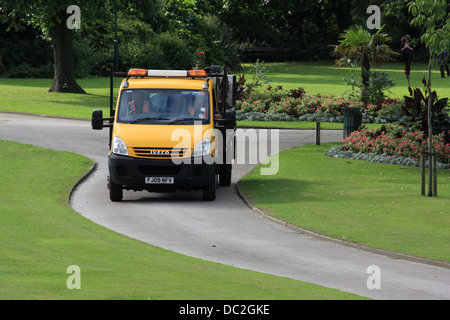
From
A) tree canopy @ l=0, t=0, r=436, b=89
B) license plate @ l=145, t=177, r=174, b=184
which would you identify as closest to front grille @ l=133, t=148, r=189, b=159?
license plate @ l=145, t=177, r=174, b=184

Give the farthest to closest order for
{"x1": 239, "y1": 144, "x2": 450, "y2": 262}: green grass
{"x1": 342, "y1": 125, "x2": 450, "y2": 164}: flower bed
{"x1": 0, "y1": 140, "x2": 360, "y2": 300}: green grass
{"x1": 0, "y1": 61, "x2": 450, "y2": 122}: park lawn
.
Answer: {"x1": 0, "y1": 61, "x2": 450, "y2": 122}: park lawn < {"x1": 342, "y1": 125, "x2": 450, "y2": 164}: flower bed < {"x1": 239, "y1": 144, "x2": 450, "y2": 262}: green grass < {"x1": 0, "y1": 140, "x2": 360, "y2": 300}: green grass

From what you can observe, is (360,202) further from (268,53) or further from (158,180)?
(268,53)

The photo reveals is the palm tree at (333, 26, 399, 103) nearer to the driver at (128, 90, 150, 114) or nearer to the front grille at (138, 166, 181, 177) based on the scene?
the driver at (128, 90, 150, 114)

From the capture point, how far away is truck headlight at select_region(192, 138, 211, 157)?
16.2 m

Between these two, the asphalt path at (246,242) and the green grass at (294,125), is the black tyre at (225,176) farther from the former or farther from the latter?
the green grass at (294,125)

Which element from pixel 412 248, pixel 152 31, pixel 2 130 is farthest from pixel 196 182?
pixel 152 31

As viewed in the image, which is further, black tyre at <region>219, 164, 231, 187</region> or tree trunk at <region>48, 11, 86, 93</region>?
tree trunk at <region>48, 11, 86, 93</region>

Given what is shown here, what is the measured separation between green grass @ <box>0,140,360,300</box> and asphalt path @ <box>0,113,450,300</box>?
561 millimetres

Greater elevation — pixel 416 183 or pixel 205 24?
pixel 205 24
